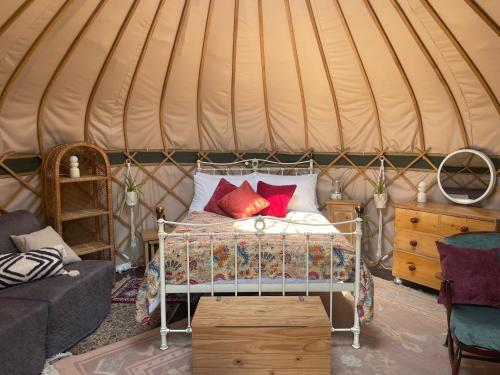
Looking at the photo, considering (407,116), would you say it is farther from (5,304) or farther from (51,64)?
(5,304)

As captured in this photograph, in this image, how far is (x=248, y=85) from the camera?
184 inches

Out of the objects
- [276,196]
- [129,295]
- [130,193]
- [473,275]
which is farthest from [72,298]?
[473,275]

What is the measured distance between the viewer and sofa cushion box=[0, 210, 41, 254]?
3172 mm

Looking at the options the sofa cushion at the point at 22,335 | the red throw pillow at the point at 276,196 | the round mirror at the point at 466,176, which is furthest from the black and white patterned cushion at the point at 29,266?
the round mirror at the point at 466,176

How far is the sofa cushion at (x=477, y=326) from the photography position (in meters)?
2.29

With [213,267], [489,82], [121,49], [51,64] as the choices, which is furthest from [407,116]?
[51,64]

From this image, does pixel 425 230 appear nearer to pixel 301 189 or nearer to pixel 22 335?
pixel 301 189

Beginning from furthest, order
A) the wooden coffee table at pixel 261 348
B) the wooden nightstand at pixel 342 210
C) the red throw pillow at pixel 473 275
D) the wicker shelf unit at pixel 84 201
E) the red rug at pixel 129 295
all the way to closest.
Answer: the wooden nightstand at pixel 342 210 < the wicker shelf unit at pixel 84 201 < the red rug at pixel 129 295 < the red throw pillow at pixel 473 275 < the wooden coffee table at pixel 261 348

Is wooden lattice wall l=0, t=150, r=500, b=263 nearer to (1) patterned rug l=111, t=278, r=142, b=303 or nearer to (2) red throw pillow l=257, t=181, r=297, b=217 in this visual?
(1) patterned rug l=111, t=278, r=142, b=303

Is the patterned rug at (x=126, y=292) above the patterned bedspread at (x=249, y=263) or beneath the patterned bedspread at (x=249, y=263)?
beneath

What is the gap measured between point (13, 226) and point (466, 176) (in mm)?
4336

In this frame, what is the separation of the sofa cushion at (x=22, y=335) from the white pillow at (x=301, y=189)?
2.70m

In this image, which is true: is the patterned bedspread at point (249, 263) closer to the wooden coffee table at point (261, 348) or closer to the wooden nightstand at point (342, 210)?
the wooden coffee table at point (261, 348)

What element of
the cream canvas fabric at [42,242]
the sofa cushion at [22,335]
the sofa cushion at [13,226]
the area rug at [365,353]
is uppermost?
the sofa cushion at [13,226]
